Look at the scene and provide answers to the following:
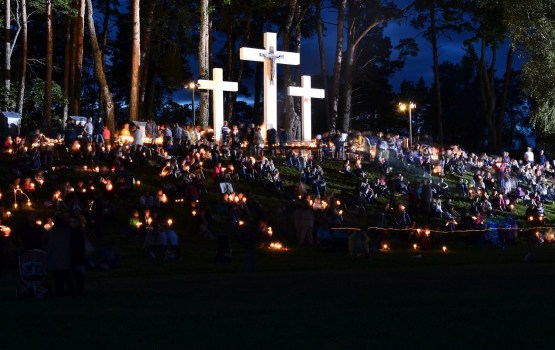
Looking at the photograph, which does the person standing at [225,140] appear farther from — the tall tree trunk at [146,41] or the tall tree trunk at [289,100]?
the tall tree trunk at [146,41]

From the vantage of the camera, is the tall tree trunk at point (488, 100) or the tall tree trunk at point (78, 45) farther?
the tall tree trunk at point (488, 100)

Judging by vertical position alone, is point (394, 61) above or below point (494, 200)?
above

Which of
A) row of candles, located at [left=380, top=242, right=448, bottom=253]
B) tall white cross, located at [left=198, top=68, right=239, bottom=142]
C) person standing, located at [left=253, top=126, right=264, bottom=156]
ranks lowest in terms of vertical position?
row of candles, located at [left=380, top=242, right=448, bottom=253]

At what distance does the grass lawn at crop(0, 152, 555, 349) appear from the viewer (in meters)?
9.12

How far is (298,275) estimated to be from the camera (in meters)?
18.8

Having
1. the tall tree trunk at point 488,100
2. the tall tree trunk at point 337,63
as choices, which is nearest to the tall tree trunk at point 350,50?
the tall tree trunk at point 337,63

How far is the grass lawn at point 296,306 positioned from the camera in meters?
9.12

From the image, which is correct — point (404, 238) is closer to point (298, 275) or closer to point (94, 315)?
point (298, 275)

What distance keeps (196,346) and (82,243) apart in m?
6.41

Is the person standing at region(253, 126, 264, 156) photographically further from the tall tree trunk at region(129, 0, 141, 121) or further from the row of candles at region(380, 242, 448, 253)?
the row of candles at region(380, 242, 448, 253)

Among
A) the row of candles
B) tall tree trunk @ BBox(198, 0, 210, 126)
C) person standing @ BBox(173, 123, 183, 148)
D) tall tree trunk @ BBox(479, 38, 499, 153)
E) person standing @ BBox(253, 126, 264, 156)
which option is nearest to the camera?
the row of candles

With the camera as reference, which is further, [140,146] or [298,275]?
[140,146]

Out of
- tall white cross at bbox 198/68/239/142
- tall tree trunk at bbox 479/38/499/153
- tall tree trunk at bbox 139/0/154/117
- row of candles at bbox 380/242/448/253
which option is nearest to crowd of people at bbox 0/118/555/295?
row of candles at bbox 380/242/448/253

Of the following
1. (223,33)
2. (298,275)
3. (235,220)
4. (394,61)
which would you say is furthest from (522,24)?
(394,61)
